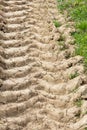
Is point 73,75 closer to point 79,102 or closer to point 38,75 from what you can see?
point 38,75

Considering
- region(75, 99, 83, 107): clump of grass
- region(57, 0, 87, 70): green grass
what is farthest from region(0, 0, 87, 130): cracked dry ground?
region(57, 0, 87, 70): green grass

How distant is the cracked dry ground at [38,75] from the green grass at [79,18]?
163 mm

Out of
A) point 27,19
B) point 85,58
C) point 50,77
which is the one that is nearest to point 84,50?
point 85,58

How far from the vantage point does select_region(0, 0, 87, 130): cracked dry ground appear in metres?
6.43

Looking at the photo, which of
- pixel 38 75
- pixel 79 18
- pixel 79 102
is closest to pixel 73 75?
pixel 38 75

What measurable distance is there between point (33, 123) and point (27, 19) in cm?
386

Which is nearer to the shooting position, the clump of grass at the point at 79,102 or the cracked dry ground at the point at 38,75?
the cracked dry ground at the point at 38,75

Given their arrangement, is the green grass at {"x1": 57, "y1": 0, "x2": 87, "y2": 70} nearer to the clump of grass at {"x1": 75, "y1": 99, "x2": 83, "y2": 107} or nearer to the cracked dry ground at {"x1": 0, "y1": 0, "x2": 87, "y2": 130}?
the cracked dry ground at {"x1": 0, "y1": 0, "x2": 87, "y2": 130}

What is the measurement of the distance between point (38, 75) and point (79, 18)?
2.46 metres

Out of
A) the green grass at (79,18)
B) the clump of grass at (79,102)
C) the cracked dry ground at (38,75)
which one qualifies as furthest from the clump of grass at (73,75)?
the clump of grass at (79,102)

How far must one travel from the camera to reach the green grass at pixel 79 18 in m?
8.14

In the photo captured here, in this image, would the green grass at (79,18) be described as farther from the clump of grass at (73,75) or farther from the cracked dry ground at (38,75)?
the clump of grass at (73,75)

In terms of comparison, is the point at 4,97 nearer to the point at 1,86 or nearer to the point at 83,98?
the point at 1,86

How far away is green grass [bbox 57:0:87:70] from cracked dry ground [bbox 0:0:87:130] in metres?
0.16
